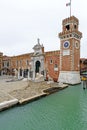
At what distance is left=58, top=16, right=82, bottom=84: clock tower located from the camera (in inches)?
901

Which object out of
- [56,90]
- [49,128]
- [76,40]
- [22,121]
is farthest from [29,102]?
[76,40]

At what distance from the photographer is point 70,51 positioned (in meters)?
23.1

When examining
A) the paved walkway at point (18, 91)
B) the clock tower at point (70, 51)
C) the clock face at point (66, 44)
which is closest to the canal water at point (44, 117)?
the paved walkway at point (18, 91)

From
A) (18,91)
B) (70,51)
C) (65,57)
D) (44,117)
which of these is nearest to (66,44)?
(70,51)

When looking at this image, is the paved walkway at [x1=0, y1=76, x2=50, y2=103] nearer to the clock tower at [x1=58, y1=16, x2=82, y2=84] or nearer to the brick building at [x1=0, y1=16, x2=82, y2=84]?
the clock tower at [x1=58, y1=16, x2=82, y2=84]

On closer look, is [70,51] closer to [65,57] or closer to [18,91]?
[65,57]

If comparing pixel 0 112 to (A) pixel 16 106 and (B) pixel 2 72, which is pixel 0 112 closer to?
(A) pixel 16 106

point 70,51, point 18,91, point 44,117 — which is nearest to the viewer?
point 44,117

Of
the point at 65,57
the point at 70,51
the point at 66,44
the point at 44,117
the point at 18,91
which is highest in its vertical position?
the point at 66,44

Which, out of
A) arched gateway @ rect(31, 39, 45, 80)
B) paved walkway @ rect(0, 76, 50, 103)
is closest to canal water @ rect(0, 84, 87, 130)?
paved walkway @ rect(0, 76, 50, 103)

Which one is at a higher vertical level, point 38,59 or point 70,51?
point 70,51

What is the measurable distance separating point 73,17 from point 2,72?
87.0 feet

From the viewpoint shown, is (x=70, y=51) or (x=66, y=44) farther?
(x=66, y=44)

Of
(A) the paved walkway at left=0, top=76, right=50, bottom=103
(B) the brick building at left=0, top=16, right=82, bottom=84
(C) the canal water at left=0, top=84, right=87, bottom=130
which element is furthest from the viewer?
(B) the brick building at left=0, top=16, right=82, bottom=84
